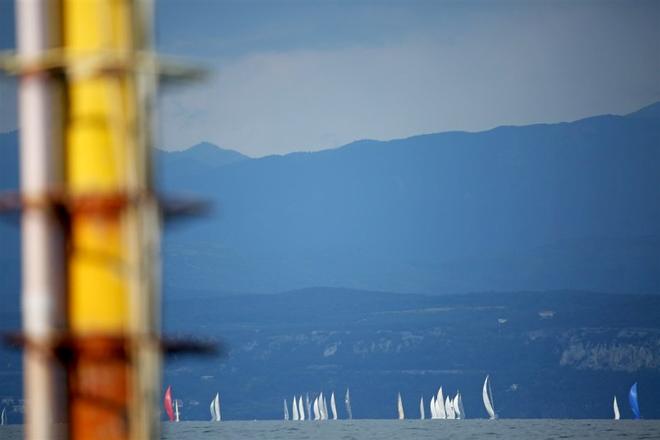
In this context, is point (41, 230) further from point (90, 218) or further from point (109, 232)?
point (109, 232)

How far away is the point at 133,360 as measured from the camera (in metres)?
10.8

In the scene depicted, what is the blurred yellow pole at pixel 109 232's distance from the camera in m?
10.9

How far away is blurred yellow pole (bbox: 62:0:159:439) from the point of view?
10.9m

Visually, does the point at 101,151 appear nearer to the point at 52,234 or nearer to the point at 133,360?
the point at 52,234

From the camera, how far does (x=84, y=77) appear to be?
434 inches

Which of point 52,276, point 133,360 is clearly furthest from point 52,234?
point 133,360

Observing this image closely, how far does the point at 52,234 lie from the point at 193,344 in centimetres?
111

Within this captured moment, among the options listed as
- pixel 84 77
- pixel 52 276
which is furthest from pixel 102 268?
pixel 84 77

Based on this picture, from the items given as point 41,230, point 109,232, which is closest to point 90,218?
point 109,232

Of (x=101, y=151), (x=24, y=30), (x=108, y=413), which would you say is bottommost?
(x=108, y=413)

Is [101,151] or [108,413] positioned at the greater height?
[101,151]

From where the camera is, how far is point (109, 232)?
11.1 meters

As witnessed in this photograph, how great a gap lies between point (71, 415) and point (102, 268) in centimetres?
89

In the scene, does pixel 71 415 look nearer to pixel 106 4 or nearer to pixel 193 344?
pixel 193 344
